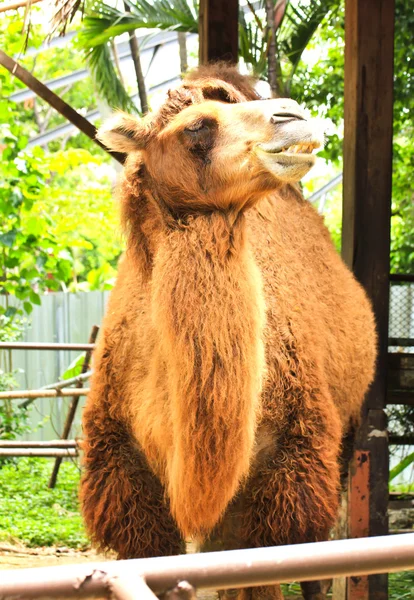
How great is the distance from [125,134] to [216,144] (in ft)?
1.45

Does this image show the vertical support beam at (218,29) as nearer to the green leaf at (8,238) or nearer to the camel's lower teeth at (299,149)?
the camel's lower teeth at (299,149)

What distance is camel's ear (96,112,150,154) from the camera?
11.3 ft

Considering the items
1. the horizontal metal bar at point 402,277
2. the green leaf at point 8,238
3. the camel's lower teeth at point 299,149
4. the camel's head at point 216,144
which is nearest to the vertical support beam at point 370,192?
the horizontal metal bar at point 402,277

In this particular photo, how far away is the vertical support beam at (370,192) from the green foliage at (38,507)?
293 cm

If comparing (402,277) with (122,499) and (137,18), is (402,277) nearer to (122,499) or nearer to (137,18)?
(122,499)

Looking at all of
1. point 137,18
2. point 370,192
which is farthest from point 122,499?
point 137,18

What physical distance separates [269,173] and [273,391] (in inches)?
38.2

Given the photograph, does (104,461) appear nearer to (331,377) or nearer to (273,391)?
(273,391)

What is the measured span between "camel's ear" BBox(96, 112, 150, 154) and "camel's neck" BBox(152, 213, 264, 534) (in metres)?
0.50

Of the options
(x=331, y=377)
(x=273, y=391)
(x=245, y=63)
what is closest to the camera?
(x=273, y=391)

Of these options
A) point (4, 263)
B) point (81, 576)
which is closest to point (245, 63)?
point (4, 263)

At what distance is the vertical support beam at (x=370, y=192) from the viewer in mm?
5105

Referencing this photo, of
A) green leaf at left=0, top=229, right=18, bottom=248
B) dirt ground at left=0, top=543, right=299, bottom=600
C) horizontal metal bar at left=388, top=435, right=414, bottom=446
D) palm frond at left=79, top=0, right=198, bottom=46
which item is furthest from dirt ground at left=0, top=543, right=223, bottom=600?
palm frond at left=79, top=0, right=198, bottom=46

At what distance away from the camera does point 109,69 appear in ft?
36.8
